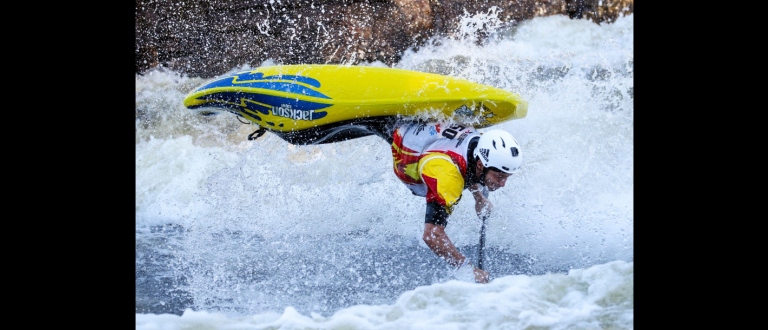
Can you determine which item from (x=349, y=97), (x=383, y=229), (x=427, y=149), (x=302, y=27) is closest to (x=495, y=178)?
(x=427, y=149)

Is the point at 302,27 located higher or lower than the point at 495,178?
higher

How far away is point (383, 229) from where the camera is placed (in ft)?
10.1

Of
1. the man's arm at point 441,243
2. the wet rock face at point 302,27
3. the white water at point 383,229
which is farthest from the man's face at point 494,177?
the wet rock face at point 302,27

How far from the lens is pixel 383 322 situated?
2.65 m

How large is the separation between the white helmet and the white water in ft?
1.32

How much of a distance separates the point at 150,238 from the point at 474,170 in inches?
55.7

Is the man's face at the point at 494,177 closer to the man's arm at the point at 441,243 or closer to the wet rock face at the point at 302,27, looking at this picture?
the man's arm at the point at 441,243

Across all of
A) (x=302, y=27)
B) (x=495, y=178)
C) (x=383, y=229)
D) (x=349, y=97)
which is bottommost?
(x=383, y=229)

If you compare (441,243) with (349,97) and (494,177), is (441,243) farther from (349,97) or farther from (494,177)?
(349,97)

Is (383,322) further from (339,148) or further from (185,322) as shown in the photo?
(339,148)

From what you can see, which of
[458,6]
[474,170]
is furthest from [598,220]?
[458,6]

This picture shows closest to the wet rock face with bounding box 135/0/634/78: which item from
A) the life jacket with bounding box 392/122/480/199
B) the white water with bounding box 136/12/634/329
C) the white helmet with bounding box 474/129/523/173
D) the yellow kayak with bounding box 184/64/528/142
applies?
the white water with bounding box 136/12/634/329

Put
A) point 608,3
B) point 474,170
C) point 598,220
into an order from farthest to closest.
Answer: point 608,3 → point 598,220 → point 474,170

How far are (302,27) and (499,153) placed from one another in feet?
Answer: 7.43
